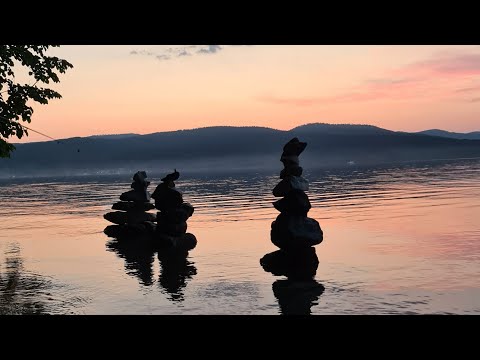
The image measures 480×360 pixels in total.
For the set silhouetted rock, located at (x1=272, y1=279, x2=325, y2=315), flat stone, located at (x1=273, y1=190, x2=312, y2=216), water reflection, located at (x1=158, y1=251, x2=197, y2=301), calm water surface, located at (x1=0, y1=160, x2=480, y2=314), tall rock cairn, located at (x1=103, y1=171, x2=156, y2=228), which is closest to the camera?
silhouetted rock, located at (x1=272, y1=279, x2=325, y2=315)

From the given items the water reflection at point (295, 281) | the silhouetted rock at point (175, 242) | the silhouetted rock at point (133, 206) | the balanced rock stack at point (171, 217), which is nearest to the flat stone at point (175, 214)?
the balanced rock stack at point (171, 217)

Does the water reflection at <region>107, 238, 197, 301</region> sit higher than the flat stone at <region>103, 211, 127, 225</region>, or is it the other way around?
the flat stone at <region>103, 211, 127, 225</region>

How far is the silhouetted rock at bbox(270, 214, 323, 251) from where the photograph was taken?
30859 millimetres

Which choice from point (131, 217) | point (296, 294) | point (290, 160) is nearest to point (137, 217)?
point (131, 217)

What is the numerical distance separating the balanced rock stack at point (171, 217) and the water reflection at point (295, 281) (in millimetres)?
9338

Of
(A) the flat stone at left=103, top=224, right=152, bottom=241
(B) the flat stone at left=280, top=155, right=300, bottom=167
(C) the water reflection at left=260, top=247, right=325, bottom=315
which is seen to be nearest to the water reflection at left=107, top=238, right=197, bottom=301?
(A) the flat stone at left=103, top=224, right=152, bottom=241

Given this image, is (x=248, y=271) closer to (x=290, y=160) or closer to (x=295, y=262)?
(x=295, y=262)

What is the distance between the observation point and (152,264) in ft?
112

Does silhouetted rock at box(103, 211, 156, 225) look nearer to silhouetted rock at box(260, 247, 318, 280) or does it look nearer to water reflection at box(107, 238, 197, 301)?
water reflection at box(107, 238, 197, 301)

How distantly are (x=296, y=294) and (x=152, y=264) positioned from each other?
12328mm

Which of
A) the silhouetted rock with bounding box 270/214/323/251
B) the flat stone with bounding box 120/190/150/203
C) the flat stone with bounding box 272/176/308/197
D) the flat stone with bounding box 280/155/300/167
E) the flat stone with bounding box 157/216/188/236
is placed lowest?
the flat stone with bounding box 157/216/188/236

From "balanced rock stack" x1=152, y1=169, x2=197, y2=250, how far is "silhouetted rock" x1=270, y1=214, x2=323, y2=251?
10959 millimetres
